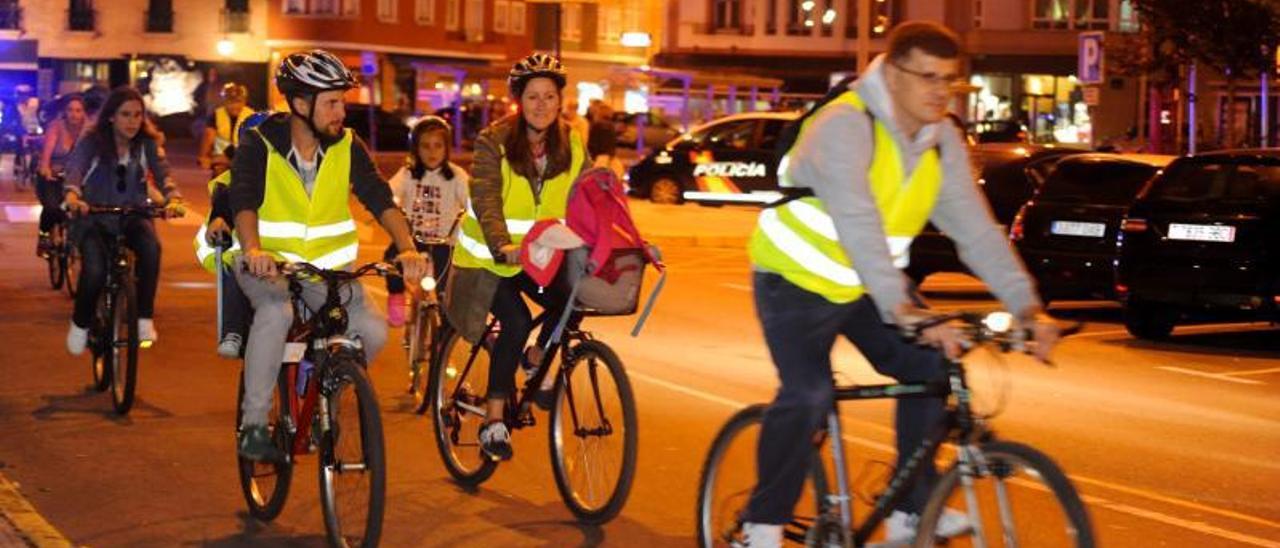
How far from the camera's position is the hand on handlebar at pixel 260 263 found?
7.20m

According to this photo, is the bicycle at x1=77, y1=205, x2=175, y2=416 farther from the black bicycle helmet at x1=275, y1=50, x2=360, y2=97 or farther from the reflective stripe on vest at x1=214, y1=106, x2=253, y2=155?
the reflective stripe on vest at x1=214, y1=106, x2=253, y2=155

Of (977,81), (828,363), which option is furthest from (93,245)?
(977,81)

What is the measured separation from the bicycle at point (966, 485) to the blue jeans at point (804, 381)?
85 mm

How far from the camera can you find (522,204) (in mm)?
8383

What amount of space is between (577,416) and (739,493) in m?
1.79

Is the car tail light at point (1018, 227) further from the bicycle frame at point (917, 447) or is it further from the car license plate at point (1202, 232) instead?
the bicycle frame at point (917, 447)

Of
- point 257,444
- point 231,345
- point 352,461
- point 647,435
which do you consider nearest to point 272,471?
point 257,444

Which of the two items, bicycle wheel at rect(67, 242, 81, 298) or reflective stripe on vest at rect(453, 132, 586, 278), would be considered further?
bicycle wheel at rect(67, 242, 81, 298)

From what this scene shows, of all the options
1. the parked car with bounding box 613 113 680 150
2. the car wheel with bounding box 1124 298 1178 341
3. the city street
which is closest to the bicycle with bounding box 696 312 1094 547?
the city street

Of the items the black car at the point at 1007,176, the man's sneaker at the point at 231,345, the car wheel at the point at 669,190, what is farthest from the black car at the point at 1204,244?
the car wheel at the point at 669,190

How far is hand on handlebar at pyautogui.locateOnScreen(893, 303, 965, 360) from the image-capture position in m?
5.28

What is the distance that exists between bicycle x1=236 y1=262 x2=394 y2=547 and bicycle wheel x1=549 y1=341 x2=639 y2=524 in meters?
0.90

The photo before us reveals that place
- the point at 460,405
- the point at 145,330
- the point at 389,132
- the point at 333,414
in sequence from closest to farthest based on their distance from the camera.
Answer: the point at 333,414, the point at 460,405, the point at 145,330, the point at 389,132

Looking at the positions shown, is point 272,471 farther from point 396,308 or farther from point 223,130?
point 223,130
